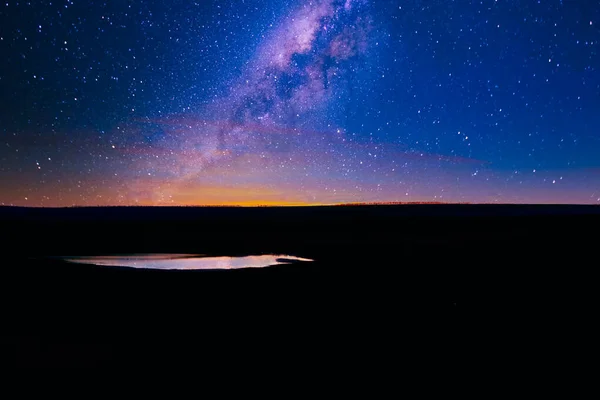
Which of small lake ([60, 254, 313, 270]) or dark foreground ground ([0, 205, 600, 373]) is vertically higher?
small lake ([60, 254, 313, 270])

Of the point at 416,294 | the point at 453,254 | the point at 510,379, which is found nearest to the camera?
the point at 510,379

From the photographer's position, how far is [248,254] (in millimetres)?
14008

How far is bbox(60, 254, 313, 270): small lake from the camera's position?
11.3 metres

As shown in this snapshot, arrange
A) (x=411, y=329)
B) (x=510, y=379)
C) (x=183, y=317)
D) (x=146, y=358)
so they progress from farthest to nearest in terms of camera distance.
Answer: (x=183, y=317) < (x=411, y=329) < (x=146, y=358) < (x=510, y=379)

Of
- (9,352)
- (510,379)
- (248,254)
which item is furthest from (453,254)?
(9,352)

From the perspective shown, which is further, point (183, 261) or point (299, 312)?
point (183, 261)

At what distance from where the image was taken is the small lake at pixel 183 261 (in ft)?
37.1

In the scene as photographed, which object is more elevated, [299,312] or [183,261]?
[183,261]

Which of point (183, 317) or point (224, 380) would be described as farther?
point (183, 317)

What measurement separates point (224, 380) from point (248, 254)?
1010 cm

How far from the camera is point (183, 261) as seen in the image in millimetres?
12383

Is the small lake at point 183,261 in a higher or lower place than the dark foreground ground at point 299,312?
higher

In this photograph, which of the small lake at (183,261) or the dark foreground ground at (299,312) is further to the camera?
the small lake at (183,261)

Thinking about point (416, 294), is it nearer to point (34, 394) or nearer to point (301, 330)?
point (301, 330)
